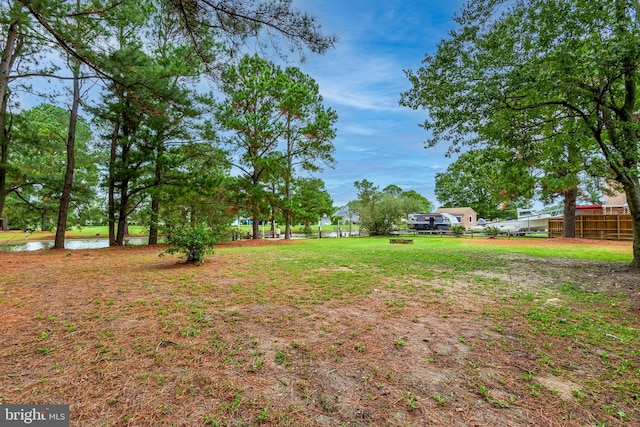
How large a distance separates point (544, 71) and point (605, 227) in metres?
17.2

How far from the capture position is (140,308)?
368cm

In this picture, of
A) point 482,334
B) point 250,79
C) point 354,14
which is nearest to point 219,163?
point 250,79

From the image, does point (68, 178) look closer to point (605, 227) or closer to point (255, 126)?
point (255, 126)

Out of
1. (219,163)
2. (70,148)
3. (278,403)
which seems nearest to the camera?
(278,403)

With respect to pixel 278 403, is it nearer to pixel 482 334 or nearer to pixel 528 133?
pixel 482 334

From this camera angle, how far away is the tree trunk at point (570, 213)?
16603 mm

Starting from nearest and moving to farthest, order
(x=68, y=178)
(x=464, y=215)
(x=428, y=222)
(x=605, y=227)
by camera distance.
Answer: (x=68, y=178) < (x=605, y=227) < (x=428, y=222) < (x=464, y=215)

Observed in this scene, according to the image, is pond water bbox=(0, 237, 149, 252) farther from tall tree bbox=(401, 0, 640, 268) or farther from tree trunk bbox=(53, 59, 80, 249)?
tall tree bbox=(401, 0, 640, 268)

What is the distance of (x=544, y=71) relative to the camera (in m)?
6.04

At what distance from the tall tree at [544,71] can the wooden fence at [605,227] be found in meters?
13.2

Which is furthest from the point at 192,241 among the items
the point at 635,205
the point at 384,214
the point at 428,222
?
the point at 428,222

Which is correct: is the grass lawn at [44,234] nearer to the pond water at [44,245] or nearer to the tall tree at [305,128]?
the pond water at [44,245]

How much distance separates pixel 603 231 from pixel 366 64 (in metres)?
18.6

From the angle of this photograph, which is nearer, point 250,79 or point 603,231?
point 250,79
